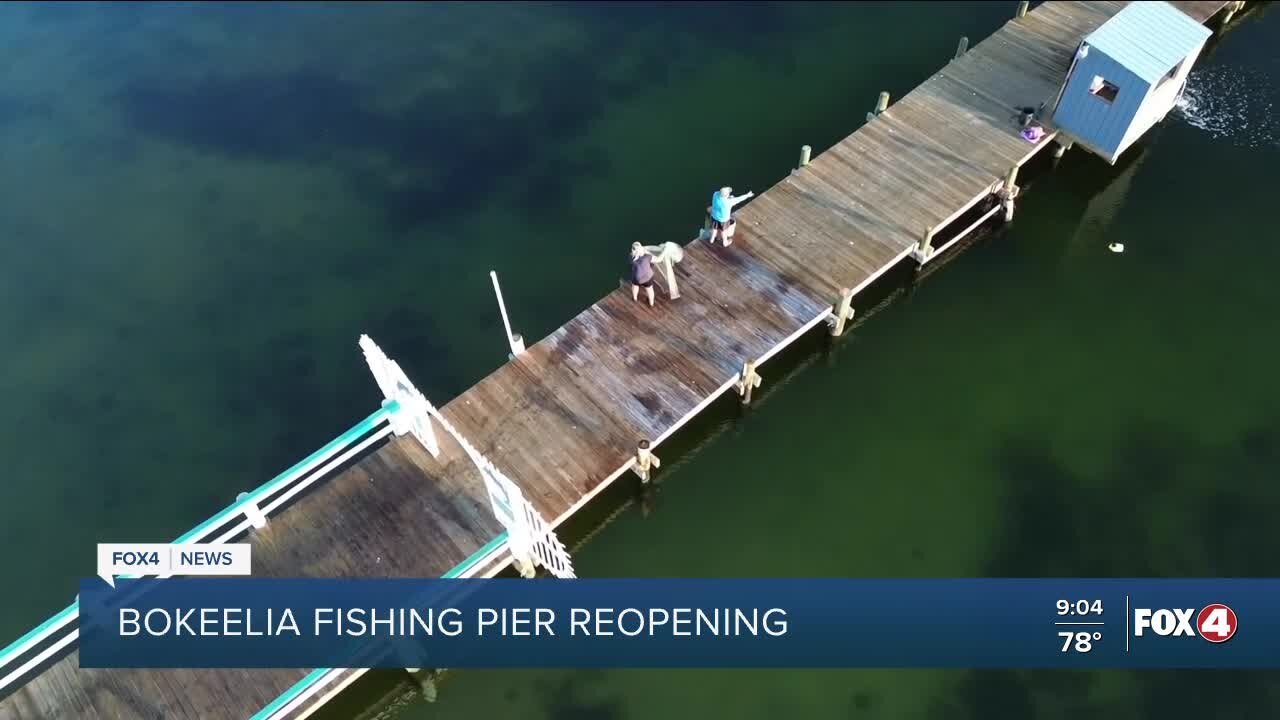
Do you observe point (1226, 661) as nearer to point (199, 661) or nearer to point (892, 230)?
point (892, 230)

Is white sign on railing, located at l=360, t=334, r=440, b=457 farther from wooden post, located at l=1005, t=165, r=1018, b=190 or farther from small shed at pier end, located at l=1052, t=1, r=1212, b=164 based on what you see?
small shed at pier end, located at l=1052, t=1, r=1212, b=164

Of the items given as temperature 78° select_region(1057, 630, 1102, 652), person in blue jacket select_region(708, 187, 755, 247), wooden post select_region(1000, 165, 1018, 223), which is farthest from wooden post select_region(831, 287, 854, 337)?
temperature 78° select_region(1057, 630, 1102, 652)

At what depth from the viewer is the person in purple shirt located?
67.4 ft

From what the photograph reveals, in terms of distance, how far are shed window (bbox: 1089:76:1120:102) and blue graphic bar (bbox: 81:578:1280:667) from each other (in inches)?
512

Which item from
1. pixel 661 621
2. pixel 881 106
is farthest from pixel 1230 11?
pixel 661 621

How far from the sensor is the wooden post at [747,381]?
20.9 metres

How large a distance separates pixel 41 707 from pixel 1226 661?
2338 centimetres

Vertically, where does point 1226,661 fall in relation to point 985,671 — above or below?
above

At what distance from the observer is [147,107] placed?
30.1m

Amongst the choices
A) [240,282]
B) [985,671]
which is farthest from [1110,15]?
[240,282]

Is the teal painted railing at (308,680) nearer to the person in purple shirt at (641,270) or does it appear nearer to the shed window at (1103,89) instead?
the person in purple shirt at (641,270)

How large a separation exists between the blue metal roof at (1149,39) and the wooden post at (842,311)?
9.47m

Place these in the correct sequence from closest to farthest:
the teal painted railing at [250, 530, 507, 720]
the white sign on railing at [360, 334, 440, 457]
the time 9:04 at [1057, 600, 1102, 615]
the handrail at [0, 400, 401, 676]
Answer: the handrail at [0, 400, 401, 676] < the teal painted railing at [250, 530, 507, 720] < the white sign on railing at [360, 334, 440, 457] < the time 9:04 at [1057, 600, 1102, 615]

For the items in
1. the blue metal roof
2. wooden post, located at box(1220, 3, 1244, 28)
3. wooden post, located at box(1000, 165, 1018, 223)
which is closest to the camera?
the blue metal roof
